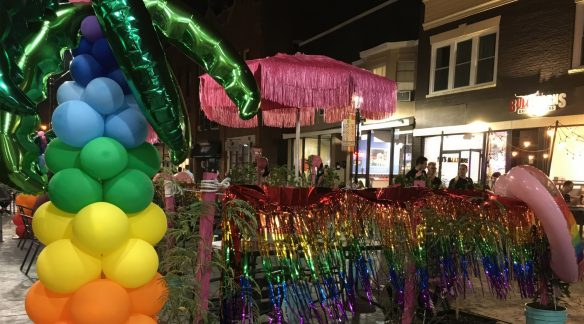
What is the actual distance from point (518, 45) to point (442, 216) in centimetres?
963

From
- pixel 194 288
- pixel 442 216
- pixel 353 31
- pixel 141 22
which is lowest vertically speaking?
pixel 194 288

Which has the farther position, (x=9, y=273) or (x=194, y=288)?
(x=9, y=273)

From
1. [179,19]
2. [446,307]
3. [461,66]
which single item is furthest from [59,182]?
[461,66]

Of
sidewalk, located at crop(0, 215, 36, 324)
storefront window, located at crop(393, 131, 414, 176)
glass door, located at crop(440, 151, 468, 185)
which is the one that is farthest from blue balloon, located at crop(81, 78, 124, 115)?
storefront window, located at crop(393, 131, 414, 176)

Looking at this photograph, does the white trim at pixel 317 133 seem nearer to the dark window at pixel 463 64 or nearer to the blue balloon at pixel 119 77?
the dark window at pixel 463 64

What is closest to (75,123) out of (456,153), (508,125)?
(508,125)

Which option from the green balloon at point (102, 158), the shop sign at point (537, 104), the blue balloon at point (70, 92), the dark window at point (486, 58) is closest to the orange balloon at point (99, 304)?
the green balloon at point (102, 158)

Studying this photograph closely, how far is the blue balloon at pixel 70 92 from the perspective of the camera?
249 cm

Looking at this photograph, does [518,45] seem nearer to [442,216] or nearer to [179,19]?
[442,216]

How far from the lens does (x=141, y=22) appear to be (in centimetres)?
224

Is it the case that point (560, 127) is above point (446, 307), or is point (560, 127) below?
above

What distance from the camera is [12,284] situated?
585 cm

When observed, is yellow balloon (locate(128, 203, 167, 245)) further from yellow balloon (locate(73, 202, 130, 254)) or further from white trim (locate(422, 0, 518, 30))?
white trim (locate(422, 0, 518, 30))

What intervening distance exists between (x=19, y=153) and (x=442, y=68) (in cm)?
1349
